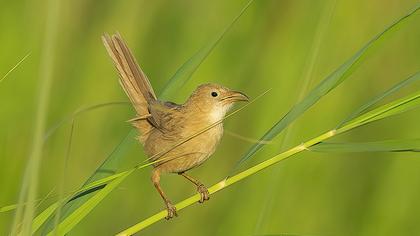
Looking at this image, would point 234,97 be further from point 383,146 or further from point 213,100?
point 383,146

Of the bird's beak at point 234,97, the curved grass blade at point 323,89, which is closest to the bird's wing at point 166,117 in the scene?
the bird's beak at point 234,97

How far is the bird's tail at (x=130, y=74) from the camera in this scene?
2.78 m

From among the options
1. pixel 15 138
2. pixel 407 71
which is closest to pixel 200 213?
pixel 15 138

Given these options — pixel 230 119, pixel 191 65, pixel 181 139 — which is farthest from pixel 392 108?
pixel 230 119

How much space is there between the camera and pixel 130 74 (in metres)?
2.85

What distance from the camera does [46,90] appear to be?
1.54 m

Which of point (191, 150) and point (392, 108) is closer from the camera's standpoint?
point (392, 108)

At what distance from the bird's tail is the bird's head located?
179 millimetres

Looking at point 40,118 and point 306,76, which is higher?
point 306,76

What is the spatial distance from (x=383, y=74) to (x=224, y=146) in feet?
4.07

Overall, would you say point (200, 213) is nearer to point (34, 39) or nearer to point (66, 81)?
point (66, 81)

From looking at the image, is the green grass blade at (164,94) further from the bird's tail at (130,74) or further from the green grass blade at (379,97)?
the bird's tail at (130,74)

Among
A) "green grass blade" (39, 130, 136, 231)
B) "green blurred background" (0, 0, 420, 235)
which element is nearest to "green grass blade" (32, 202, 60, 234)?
"green grass blade" (39, 130, 136, 231)

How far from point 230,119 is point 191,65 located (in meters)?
2.48
